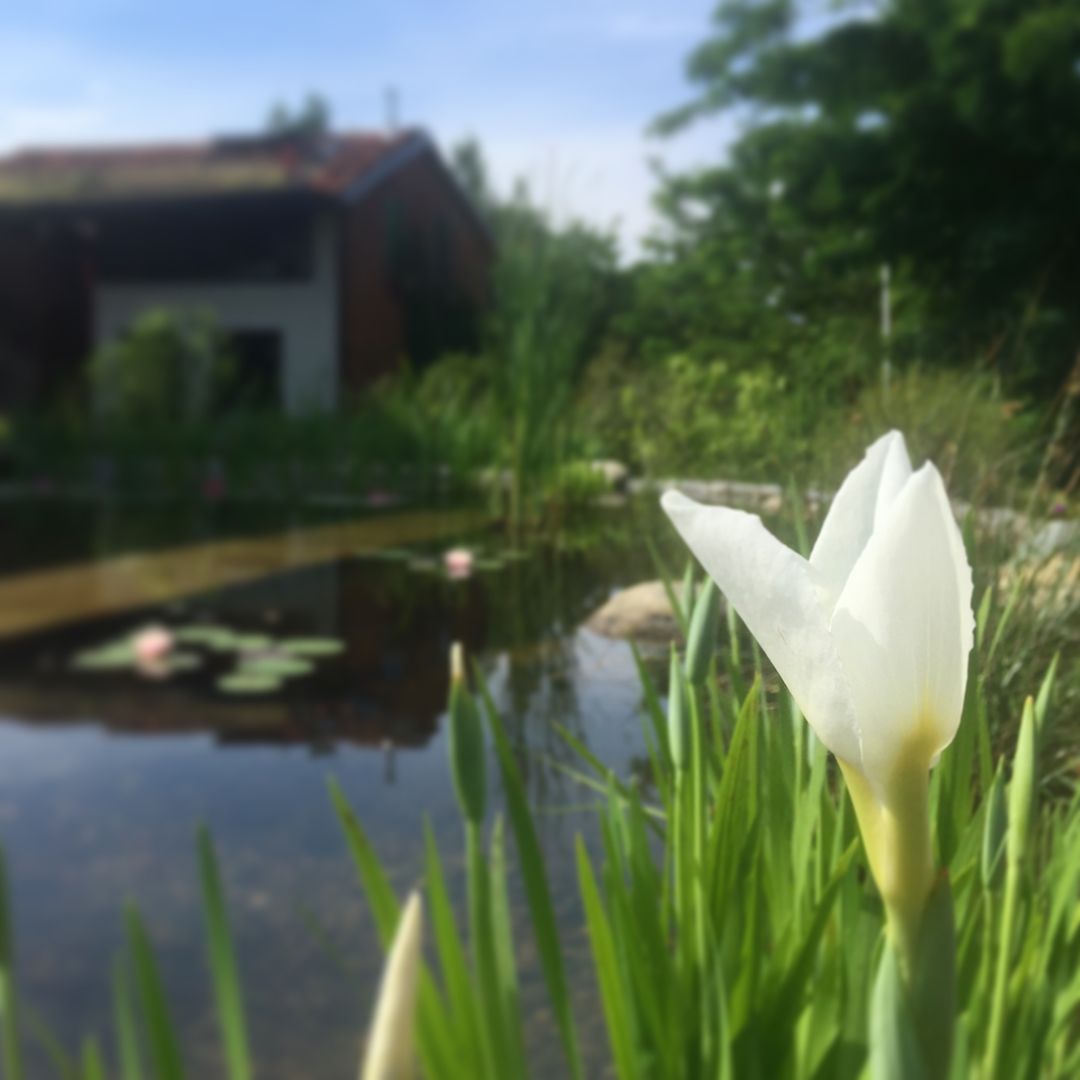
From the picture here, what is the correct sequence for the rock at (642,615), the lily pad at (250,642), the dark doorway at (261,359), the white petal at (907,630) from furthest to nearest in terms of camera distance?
the dark doorway at (261,359) < the lily pad at (250,642) < the rock at (642,615) < the white petal at (907,630)

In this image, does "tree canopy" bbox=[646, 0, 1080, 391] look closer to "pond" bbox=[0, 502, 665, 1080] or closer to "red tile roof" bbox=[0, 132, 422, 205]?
"pond" bbox=[0, 502, 665, 1080]

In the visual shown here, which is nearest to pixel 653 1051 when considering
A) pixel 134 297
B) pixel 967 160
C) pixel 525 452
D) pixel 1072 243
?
pixel 525 452

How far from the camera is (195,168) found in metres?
14.3

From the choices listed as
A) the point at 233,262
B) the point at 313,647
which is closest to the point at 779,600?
the point at 313,647

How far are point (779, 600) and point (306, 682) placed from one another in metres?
2.70

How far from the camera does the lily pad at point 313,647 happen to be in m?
3.37

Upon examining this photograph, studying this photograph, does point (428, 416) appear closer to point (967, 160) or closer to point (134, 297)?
point (967, 160)

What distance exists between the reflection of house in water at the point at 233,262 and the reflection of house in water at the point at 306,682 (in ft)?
26.9

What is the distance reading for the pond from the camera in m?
1.54

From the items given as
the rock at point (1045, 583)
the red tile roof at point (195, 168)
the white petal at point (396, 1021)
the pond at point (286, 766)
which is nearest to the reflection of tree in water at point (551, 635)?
the pond at point (286, 766)

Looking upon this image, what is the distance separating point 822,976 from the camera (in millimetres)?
701

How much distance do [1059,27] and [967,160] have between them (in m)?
0.89

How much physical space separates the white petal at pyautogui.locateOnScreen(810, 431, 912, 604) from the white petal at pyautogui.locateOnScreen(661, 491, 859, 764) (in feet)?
0.16

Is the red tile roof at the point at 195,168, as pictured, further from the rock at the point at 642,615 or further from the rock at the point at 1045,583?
the rock at the point at 1045,583
